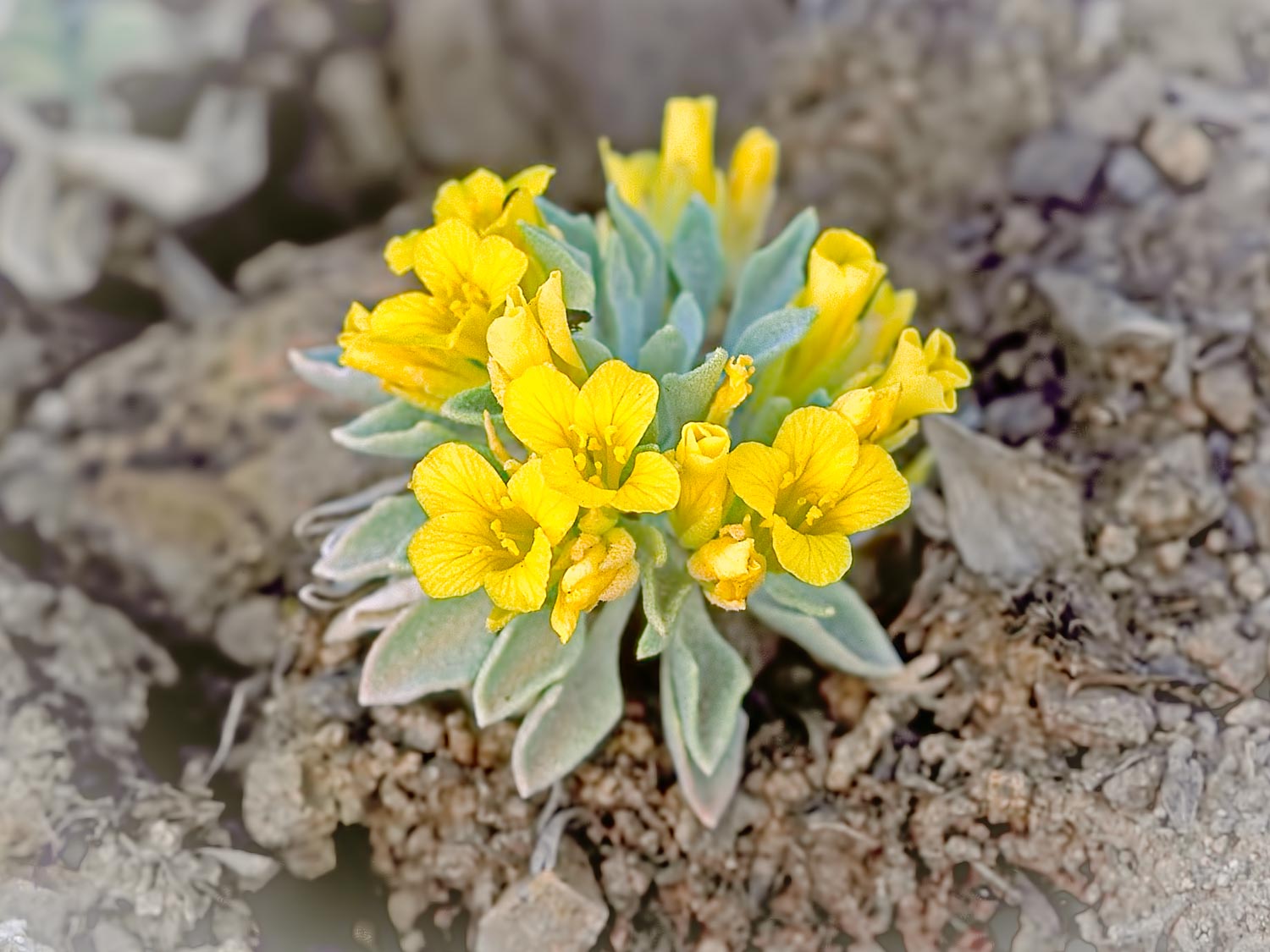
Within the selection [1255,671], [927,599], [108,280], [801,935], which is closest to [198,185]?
[108,280]

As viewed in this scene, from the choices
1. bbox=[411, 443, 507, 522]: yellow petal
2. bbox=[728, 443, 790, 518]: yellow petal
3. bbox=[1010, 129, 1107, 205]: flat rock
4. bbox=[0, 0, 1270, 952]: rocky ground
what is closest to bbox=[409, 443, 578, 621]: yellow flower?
bbox=[411, 443, 507, 522]: yellow petal

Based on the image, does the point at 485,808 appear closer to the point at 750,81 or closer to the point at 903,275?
the point at 903,275

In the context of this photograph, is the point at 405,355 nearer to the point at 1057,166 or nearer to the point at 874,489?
the point at 874,489

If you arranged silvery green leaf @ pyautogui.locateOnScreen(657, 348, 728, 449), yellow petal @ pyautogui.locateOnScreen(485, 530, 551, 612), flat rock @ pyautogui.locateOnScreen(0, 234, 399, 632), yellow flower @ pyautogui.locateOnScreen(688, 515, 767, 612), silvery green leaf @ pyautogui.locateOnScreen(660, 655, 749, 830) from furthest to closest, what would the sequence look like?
1. flat rock @ pyautogui.locateOnScreen(0, 234, 399, 632)
2. silvery green leaf @ pyautogui.locateOnScreen(660, 655, 749, 830)
3. silvery green leaf @ pyautogui.locateOnScreen(657, 348, 728, 449)
4. yellow flower @ pyautogui.locateOnScreen(688, 515, 767, 612)
5. yellow petal @ pyautogui.locateOnScreen(485, 530, 551, 612)

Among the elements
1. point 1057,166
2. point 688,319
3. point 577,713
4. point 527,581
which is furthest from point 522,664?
point 1057,166

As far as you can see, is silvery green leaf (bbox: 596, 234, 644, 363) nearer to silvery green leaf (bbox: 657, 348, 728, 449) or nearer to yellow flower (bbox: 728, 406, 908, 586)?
silvery green leaf (bbox: 657, 348, 728, 449)

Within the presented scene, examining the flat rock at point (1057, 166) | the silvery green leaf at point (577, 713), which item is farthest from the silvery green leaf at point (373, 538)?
the flat rock at point (1057, 166)
